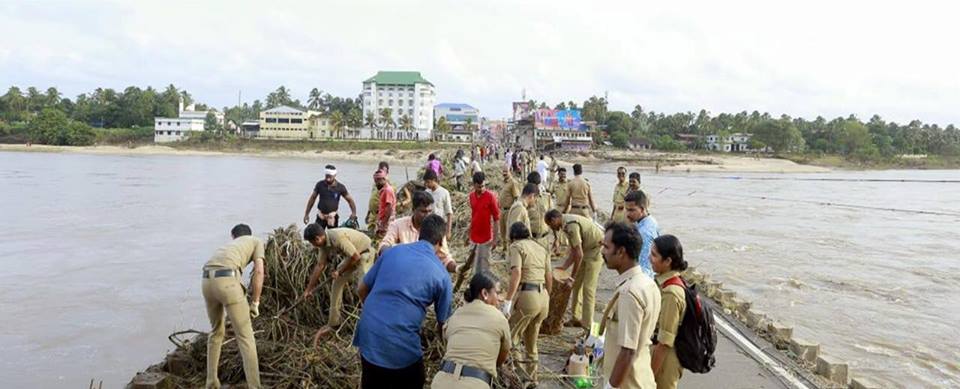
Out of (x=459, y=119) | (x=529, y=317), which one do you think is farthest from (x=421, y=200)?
(x=459, y=119)

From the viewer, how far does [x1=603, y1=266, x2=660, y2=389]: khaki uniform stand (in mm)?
3473

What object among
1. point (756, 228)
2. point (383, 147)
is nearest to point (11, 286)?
point (756, 228)

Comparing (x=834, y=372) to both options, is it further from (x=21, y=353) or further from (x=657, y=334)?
(x=21, y=353)

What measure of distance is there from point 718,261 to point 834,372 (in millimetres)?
10206

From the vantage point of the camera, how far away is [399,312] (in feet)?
12.7

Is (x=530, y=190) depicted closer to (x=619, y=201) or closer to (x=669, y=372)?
(x=619, y=201)

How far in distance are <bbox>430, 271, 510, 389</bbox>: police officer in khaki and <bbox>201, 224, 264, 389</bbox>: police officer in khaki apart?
223cm

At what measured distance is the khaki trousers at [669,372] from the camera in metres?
3.88

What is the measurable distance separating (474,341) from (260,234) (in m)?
16.9

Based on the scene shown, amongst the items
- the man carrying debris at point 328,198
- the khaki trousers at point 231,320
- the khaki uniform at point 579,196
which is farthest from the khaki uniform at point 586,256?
the khaki uniform at point 579,196

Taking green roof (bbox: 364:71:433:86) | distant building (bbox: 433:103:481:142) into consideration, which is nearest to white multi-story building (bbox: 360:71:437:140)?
green roof (bbox: 364:71:433:86)

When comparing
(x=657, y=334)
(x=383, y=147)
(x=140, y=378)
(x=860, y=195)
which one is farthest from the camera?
(x=383, y=147)

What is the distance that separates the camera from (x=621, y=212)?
9.39m

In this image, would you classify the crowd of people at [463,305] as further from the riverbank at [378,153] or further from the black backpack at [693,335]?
the riverbank at [378,153]
